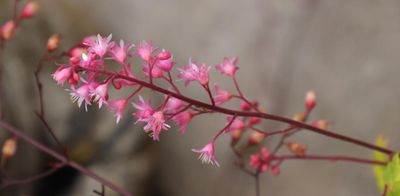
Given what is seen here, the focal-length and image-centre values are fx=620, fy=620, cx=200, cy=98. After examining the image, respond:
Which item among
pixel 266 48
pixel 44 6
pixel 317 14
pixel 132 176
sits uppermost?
pixel 317 14

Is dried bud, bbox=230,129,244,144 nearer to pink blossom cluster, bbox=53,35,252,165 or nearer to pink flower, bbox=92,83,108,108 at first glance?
pink blossom cluster, bbox=53,35,252,165

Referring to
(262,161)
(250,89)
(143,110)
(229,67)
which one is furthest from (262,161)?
(250,89)

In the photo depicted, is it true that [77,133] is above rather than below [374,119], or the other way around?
below

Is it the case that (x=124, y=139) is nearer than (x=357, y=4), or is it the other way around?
(x=124, y=139)

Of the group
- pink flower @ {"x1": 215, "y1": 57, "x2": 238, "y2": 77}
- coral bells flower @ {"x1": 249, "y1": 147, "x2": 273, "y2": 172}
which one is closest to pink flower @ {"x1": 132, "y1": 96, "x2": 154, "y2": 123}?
pink flower @ {"x1": 215, "y1": 57, "x2": 238, "y2": 77}

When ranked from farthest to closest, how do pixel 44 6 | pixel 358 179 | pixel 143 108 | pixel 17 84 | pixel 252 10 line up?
pixel 252 10, pixel 44 6, pixel 358 179, pixel 17 84, pixel 143 108

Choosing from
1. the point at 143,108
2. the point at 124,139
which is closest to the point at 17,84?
the point at 124,139

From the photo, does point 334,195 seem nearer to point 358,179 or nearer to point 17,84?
point 358,179

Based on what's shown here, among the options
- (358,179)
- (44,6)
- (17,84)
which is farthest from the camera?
(44,6)
